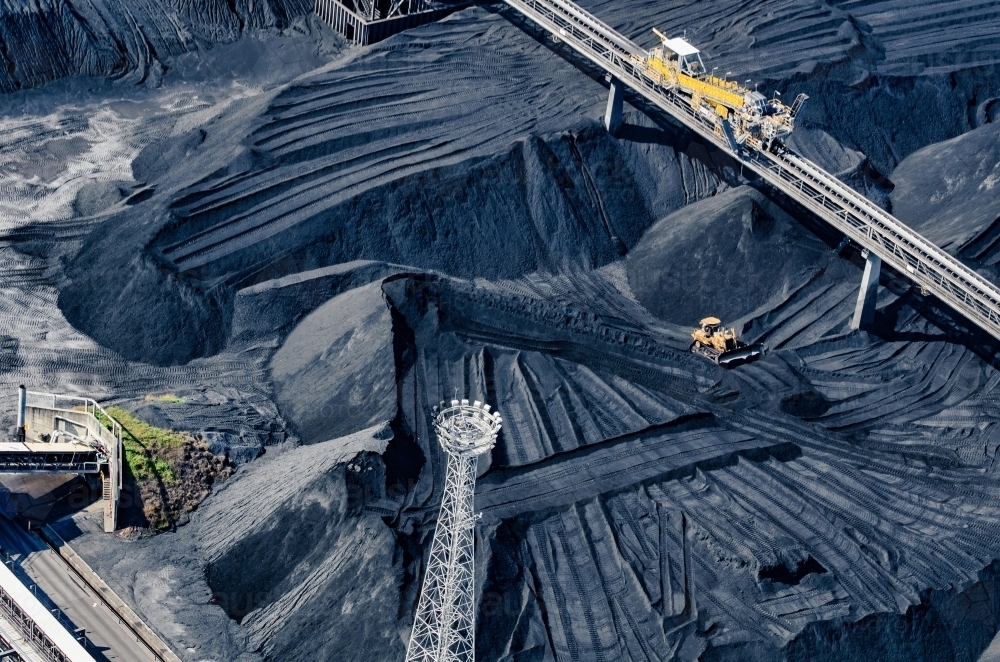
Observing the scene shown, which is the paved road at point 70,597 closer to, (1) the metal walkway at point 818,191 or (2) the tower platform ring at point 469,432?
(2) the tower platform ring at point 469,432

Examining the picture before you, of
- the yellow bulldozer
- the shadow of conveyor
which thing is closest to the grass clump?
the yellow bulldozer

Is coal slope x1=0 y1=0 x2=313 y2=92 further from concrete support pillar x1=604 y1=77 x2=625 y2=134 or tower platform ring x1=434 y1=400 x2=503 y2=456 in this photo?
tower platform ring x1=434 y1=400 x2=503 y2=456

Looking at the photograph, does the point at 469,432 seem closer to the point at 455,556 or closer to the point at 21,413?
the point at 455,556

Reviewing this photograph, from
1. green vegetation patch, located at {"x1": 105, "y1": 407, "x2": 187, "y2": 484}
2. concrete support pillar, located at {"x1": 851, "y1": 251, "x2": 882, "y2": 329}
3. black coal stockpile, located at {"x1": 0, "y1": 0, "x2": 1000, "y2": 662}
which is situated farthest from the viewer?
concrete support pillar, located at {"x1": 851, "y1": 251, "x2": 882, "y2": 329}

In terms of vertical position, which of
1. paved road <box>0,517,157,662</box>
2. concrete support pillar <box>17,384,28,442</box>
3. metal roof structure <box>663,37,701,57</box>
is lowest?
paved road <box>0,517,157,662</box>

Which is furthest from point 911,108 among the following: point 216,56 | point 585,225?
point 216,56

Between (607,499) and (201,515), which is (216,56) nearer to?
(201,515)
